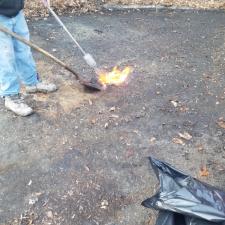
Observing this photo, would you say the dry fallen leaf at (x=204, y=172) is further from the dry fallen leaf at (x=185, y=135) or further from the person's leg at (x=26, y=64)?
the person's leg at (x=26, y=64)

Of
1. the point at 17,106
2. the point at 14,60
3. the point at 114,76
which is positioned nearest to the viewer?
the point at 14,60

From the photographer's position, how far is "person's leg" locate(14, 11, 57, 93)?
457 cm

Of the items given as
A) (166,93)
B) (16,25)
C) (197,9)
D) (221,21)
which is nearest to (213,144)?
(166,93)

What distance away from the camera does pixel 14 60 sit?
4660 mm

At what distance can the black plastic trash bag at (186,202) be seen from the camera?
236 centimetres

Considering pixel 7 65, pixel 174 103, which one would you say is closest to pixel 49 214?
pixel 7 65

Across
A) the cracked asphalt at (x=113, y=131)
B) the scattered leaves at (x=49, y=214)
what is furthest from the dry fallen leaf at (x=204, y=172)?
the scattered leaves at (x=49, y=214)

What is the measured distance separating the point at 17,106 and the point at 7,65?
0.54 m

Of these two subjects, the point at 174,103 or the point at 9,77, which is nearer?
the point at 9,77

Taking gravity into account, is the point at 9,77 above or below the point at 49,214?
above

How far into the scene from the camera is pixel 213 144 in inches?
172

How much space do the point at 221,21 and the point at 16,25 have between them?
4.53m

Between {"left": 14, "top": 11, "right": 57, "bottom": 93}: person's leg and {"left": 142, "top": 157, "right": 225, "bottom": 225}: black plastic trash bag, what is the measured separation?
2.77m

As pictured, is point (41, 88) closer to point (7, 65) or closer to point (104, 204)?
point (7, 65)
